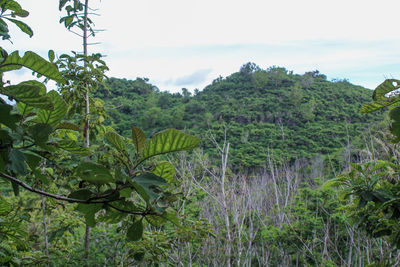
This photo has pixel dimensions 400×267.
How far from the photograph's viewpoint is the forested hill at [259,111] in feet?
88.2

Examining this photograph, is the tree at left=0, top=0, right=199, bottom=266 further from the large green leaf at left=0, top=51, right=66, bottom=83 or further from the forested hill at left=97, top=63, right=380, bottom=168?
the forested hill at left=97, top=63, right=380, bottom=168

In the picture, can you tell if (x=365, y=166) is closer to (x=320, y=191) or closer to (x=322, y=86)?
(x=320, y=191)

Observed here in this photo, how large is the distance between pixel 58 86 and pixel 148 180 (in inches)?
76.4

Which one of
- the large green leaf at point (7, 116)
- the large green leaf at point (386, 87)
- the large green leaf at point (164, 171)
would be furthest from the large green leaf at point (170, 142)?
the large green leaf at point (386, 87)

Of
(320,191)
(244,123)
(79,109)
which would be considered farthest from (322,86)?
A: (79,109)

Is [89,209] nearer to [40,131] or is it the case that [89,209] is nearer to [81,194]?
[81,194]

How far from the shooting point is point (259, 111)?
35.7 meters

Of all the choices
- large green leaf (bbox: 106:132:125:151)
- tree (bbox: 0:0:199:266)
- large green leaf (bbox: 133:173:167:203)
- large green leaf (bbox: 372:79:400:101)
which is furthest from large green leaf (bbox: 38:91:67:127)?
large green leaf (bbox: 372:79:400:101)

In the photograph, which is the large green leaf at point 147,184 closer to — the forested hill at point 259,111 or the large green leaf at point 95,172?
the large green leaf at point 95,172

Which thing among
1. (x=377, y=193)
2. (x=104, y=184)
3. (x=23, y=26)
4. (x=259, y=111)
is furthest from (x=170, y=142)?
(x=259, y=111)

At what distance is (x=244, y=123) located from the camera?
111 feet

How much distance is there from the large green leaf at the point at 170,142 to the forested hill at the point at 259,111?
21.4 metres

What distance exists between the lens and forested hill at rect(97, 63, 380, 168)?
2688cm

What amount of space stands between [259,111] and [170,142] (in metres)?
36.0
